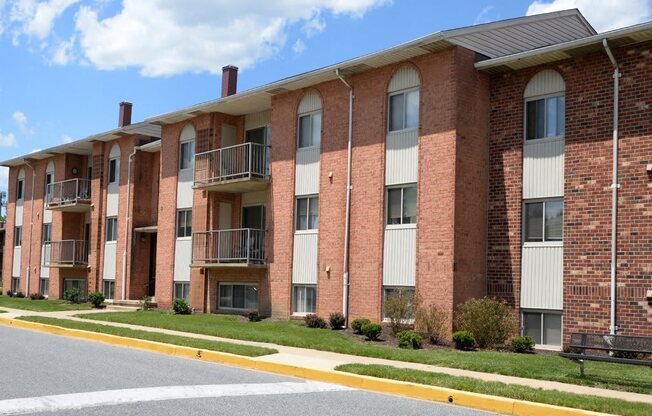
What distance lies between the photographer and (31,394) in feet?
30.7

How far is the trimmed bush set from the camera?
1664 cm

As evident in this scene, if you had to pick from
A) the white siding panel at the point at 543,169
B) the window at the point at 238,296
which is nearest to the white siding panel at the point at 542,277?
the white siding panel at the point at 543,169

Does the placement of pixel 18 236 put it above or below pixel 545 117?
below

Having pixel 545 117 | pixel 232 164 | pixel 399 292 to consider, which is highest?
pixel 545 117

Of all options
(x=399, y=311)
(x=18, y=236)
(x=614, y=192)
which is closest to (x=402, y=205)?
(x=399, y=311)

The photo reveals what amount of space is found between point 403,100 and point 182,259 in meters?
12.4

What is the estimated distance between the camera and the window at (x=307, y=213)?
2302 centimetres

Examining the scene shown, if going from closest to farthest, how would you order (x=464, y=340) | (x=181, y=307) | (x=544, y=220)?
(x=464, y=340) < (x=544, y=220) < (x=181, y=307)

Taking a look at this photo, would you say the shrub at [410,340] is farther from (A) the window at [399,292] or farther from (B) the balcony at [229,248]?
(B) the balcony at [229,248]

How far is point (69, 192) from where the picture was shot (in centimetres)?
3750

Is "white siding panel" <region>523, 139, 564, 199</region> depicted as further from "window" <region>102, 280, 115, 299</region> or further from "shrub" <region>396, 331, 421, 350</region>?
"window" <region>102, 280, 115, 299</region>

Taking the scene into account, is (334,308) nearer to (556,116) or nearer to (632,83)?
(556,116)

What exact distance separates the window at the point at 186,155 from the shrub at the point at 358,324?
11903mm

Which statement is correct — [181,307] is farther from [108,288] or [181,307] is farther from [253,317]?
[108,288]
